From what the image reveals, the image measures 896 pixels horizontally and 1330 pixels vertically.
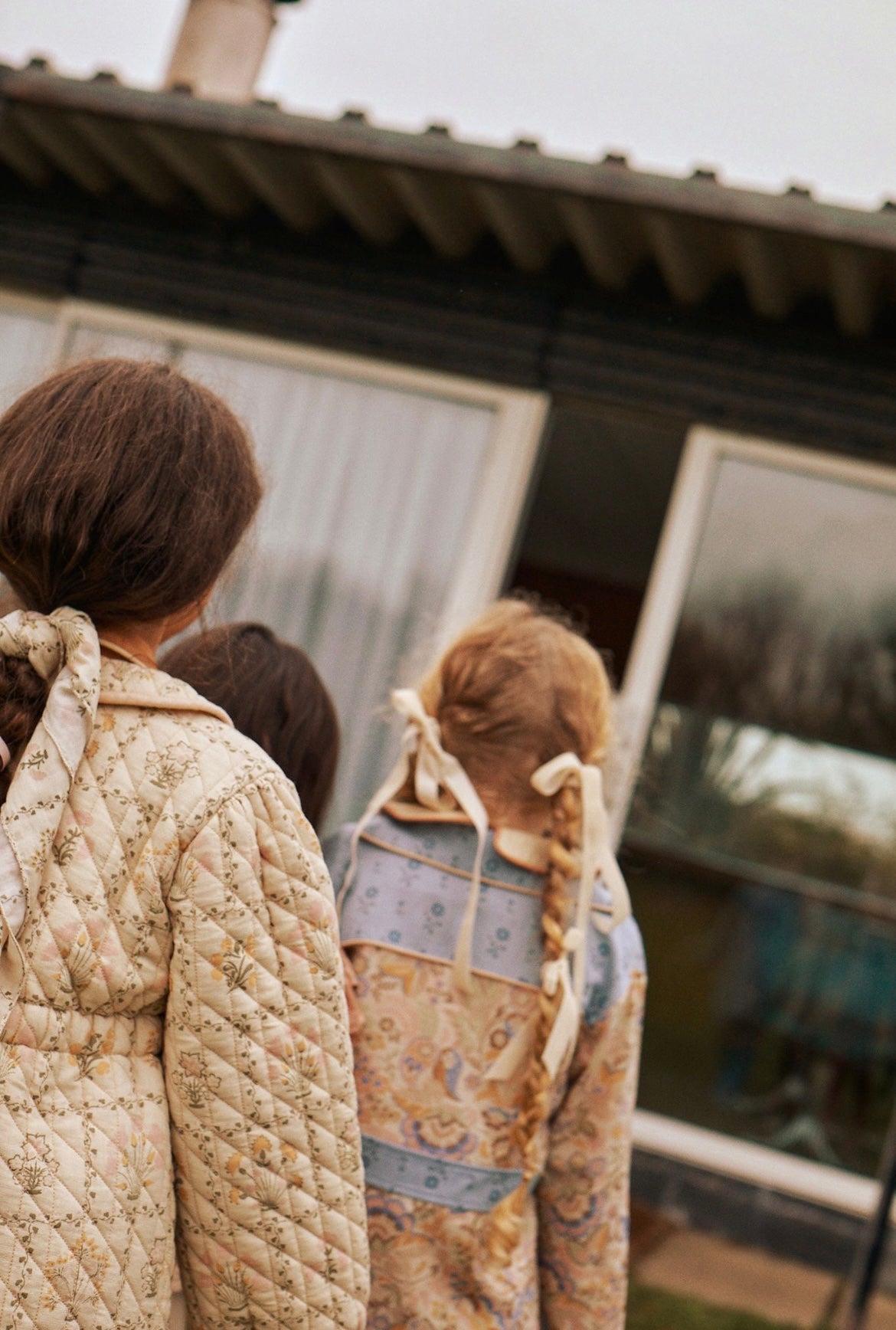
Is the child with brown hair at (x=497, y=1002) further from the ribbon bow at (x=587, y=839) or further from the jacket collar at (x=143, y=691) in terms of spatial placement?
the jacket collar at (x=143, y=691)

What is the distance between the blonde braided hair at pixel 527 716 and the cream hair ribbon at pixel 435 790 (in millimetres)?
→ 39

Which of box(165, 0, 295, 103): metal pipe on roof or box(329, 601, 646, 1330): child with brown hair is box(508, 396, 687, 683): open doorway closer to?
box(165, 0, 295, 103): metal pipe on roof

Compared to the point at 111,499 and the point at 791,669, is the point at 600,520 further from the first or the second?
the point at 111,499

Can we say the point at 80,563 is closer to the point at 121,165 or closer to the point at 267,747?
the point at 267,747

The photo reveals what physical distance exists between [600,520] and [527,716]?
553 cm

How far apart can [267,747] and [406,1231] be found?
64 centimetres

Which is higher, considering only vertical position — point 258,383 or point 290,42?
point 290,42

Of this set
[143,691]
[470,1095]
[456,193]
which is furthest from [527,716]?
[456,193]

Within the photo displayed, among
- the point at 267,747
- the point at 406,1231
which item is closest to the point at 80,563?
the point at 267,747

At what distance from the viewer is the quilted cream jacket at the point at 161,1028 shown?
A: 1039mm

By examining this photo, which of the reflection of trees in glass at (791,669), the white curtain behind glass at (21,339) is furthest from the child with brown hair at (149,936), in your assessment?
the reflection of trees in glass at (791,669)

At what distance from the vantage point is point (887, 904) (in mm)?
6402

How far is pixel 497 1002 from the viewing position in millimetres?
1691

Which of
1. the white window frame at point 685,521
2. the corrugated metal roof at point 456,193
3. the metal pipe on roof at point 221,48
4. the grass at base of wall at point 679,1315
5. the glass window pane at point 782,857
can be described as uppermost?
the metal pipe on roof at point 221,48
